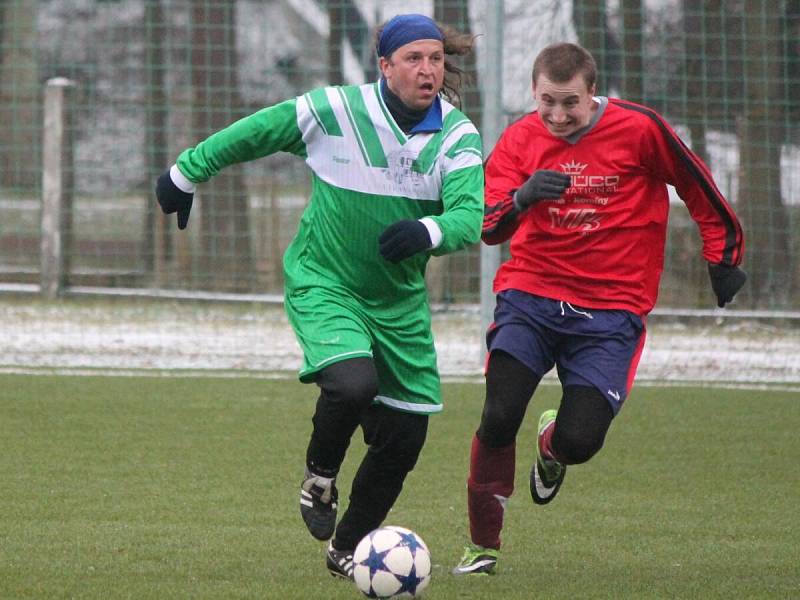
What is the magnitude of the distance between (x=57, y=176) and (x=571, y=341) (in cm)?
1008

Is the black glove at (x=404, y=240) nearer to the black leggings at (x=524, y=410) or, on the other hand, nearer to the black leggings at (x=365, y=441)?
the black leggings at (x=365, y=441)

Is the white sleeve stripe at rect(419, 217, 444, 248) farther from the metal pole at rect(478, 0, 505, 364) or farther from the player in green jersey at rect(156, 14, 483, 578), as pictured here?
the metal pole at rect(478, 0, 505, 364)

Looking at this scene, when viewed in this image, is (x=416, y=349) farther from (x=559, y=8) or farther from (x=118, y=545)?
(x=559, y=8)

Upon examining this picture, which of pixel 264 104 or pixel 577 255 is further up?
pixel 264 104

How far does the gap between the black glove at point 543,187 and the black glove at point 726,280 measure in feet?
2.39

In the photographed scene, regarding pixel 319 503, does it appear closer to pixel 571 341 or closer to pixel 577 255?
pixel 571 341

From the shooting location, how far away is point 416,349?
198 inches

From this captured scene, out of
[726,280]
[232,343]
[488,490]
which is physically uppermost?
[726,280]

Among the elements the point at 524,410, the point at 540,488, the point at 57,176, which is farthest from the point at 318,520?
the point at 57,176

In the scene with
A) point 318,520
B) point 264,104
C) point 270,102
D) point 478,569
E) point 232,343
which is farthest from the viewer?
point 270,102

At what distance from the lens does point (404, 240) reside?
459 centimetres

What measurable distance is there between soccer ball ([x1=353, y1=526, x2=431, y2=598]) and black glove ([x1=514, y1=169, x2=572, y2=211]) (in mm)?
1207

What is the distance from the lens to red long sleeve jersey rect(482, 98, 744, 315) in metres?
5.50

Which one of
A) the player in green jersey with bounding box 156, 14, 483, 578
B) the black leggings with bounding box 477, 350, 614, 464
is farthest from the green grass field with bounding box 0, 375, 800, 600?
the player in green jersey with bounding box 156, 14, 483, 578
